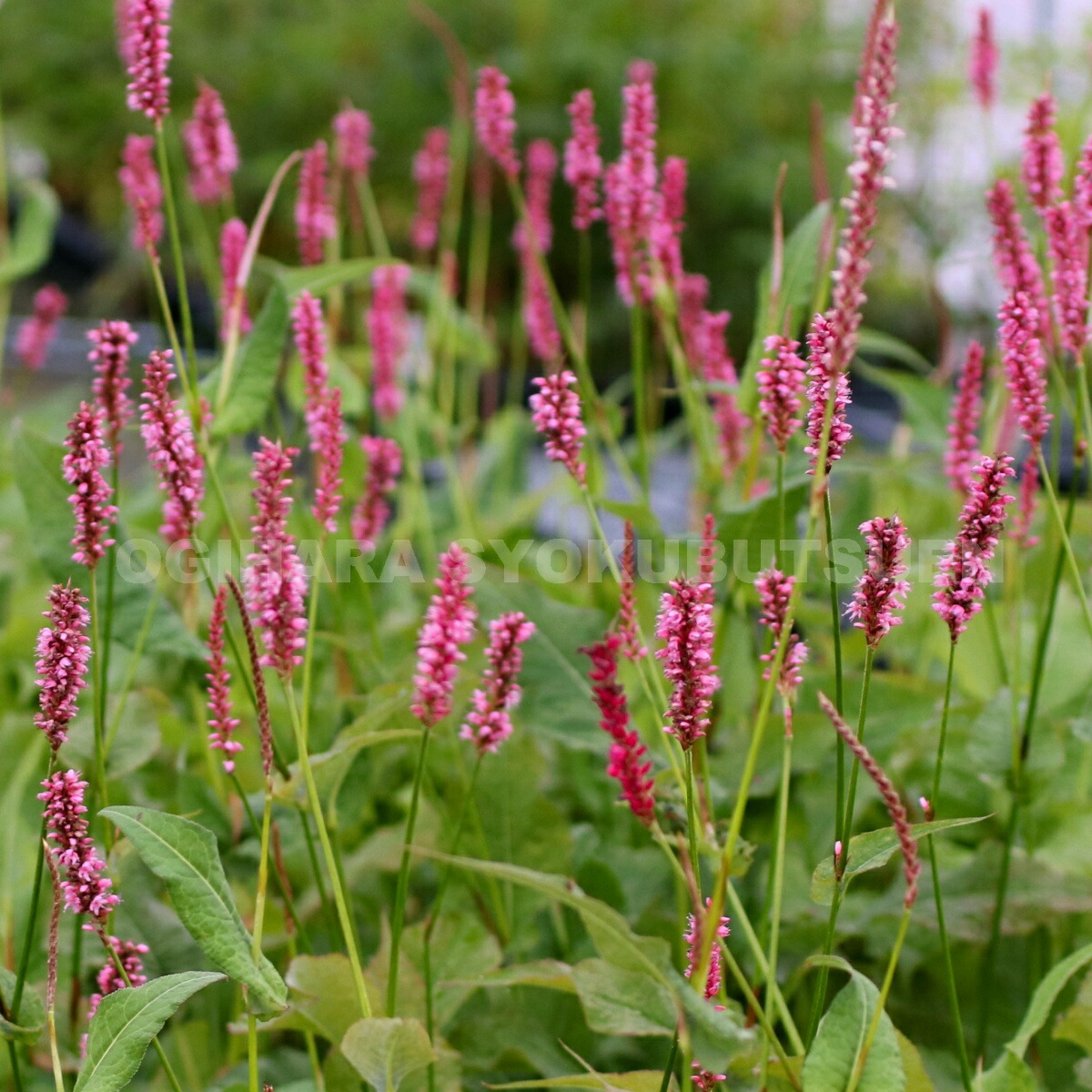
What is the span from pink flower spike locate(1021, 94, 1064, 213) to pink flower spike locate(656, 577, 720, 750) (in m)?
0.42

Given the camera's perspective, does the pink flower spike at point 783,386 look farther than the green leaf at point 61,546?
No

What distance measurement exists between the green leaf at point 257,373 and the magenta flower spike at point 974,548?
434 mm

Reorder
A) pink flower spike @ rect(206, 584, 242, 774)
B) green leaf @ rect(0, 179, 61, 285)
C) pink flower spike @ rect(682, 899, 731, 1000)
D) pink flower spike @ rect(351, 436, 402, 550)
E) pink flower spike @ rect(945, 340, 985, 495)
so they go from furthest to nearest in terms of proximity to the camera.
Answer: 1. green leaf @ rect(0, 179, 61, 285)
2. pink flower spike @ rect(351, 436, 402, 550)
3. pink flower spike @ rect(945, 340, 985, 495)
4. pink flower spike @ rect(206, 584, 242, 774)
5. pink flower spike @ rect(682, 899, 731, 1000)

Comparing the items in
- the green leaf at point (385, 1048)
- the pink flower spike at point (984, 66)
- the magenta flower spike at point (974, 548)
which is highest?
the pink flower spike at point (984, 66)

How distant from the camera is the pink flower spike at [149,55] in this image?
2.02 feet

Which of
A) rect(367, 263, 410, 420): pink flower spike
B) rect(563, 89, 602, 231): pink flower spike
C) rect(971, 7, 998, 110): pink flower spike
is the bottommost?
rect(367, 263, 410, 420): pink flower spike

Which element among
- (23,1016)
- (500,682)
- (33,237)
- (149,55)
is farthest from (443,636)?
(33,237)

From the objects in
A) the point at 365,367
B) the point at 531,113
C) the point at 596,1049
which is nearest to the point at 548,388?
the point at 596,1049

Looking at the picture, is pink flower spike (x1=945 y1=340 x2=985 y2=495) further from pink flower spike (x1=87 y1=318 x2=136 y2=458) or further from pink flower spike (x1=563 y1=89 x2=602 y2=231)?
pink flower spike (x1=87 y1=318 x2=136 y2=458)

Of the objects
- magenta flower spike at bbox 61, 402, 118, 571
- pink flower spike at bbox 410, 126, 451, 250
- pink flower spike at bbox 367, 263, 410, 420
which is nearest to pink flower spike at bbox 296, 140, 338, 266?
pink flower spike at bbox 367, 263, 410, 420

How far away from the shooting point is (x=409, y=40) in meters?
4.39

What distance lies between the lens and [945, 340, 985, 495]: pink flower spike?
692 mm

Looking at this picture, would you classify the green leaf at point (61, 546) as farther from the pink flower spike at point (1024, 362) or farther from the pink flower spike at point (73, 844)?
the pink flower spike at point (1024, 362)

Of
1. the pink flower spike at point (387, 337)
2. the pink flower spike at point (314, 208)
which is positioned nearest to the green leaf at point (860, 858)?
the pink flower spike at point (314, 208)
